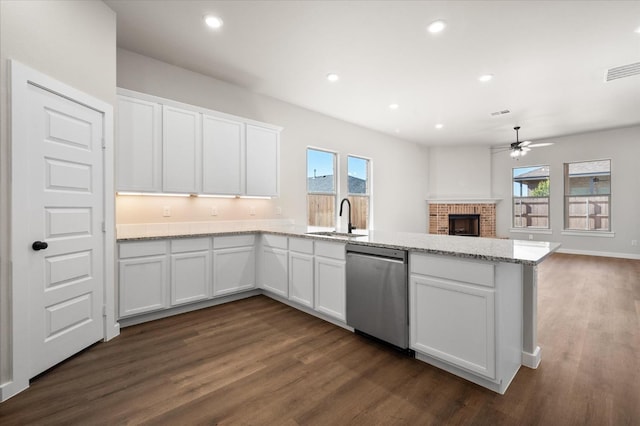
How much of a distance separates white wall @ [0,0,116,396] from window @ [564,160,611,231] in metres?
9.35

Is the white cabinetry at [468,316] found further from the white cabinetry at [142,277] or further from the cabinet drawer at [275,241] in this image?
the white cabinetry at [142,277]

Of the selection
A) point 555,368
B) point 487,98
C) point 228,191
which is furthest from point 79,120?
point 487,98

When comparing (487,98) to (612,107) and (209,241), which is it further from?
(209,241)

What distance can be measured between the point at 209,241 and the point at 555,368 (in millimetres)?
3345

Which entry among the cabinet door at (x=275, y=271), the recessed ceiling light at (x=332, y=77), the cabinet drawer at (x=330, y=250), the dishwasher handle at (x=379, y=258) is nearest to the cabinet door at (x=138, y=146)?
the cabinet door at (x=275, y=271)

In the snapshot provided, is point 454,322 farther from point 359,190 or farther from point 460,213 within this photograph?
point 460,213

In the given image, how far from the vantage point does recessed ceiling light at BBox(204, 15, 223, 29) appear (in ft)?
9.11

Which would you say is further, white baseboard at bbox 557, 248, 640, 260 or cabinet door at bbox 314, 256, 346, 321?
white baseboard at bbox 557, 248, 640, 260

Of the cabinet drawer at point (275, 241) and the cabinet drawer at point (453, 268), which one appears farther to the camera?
the cabinet drawer at point (275, 241)

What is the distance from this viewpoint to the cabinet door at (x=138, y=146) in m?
3.00

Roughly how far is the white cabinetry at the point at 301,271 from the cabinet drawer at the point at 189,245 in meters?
0.98

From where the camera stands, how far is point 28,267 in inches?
77.4

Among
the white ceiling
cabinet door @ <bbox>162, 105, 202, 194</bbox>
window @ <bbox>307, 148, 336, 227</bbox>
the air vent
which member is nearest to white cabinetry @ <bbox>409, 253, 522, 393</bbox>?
the white ceiling

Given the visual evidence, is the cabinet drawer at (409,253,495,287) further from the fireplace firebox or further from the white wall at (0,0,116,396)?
the fireplace firebox
